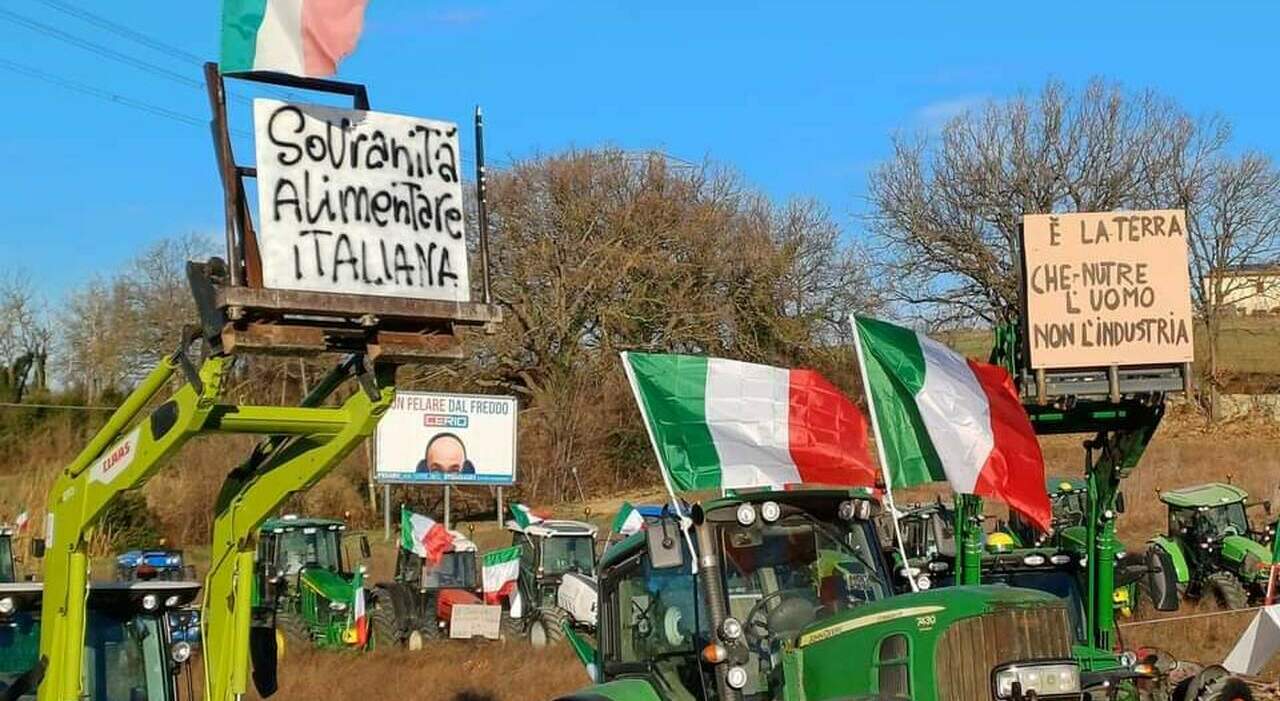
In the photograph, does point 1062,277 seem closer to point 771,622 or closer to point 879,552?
point 879,552

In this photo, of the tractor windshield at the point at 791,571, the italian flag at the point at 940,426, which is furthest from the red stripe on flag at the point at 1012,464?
the tractor windshield at the point at 791,571

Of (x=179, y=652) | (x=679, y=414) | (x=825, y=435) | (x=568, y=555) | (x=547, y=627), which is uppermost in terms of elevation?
(x=679, y=414)

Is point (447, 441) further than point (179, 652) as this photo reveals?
Yes

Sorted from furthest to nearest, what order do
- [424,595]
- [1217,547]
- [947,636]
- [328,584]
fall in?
[1217,547], [424,595], [328,584], [947,636]

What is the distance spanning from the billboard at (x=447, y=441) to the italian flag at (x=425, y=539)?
1019cm

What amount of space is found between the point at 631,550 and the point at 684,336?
33.7m

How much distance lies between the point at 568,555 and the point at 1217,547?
962cm

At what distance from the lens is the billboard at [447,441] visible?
34.1 meters

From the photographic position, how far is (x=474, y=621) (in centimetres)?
2180

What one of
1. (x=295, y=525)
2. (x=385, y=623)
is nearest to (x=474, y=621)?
(x=385, y=623)

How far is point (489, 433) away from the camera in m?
35.1

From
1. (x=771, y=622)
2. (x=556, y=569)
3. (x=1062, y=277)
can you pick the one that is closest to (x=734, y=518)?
(x=771, y=622)

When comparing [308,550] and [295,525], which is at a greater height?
[295,525]

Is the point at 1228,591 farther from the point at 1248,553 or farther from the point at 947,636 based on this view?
the point at 947,636
